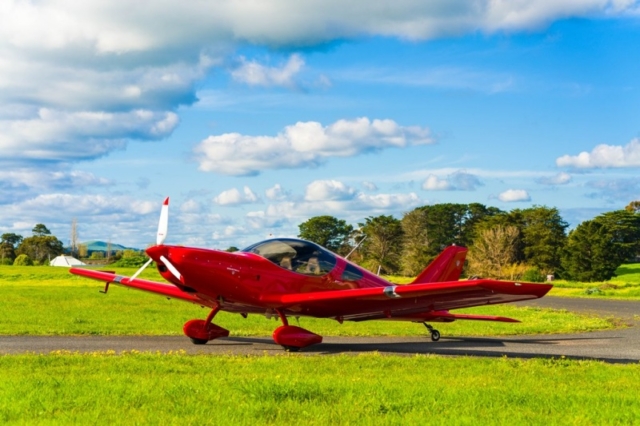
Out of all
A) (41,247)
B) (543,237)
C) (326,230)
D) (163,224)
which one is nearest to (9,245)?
(41,247)

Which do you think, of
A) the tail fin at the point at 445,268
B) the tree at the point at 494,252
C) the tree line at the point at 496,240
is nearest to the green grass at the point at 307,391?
the tail fin at the point at 445,268

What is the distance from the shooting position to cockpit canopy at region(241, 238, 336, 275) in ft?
51.4

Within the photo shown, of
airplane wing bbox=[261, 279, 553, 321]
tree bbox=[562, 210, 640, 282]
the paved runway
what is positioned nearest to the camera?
airplane wing bbox=[261, 279, 553, 321]

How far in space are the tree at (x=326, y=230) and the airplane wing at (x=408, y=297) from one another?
11536 centimetres

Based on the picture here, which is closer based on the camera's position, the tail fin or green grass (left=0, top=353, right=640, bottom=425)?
green grass (left=0, top=353, right=640, bottom=425)

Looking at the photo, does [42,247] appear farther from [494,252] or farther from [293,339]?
[293,339]

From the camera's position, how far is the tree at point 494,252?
97912mm

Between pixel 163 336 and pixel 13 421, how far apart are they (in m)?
11.4

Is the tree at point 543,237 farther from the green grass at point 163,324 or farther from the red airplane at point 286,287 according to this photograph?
the red airplane at point 286,287

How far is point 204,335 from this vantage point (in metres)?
16.2

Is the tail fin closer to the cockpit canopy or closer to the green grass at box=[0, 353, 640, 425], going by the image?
the cockpit canopy

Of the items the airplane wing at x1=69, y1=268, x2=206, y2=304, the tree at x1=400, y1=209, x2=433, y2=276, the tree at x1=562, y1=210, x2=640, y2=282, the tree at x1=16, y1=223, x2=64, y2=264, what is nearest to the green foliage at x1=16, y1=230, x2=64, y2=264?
the tree at x1=16, y1=223, x2=64, y2=264

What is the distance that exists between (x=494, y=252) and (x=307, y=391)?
94.2 meters

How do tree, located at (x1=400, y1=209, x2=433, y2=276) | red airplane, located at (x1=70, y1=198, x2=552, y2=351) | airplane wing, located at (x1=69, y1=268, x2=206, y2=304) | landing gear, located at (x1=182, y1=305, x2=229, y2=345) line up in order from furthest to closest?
tree, located at (x1=400, y1=209, x2=433, y2=276) < airplane wing, located at (x1=69, y1=268, x2=206, y2=304) < landing gear, located at (x1=182, y1=305, x2=229, y2=345) < red airplane, located at (x1=70, y1=198, x2=552, y2=351)
